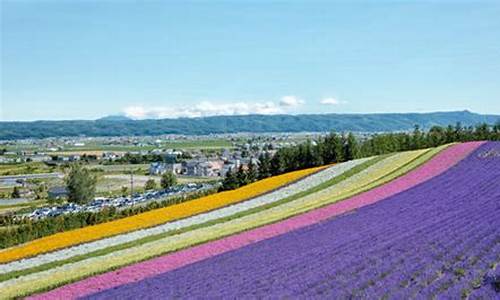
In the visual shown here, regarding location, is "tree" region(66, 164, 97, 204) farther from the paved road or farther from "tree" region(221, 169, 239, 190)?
the paved road

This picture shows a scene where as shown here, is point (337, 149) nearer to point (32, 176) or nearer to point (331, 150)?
point (331, 150)

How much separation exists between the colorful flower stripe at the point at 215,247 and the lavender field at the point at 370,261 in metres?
1.46

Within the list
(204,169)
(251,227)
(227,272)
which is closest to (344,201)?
(251,227)

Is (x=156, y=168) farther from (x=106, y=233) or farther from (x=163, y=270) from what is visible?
(x=163, y=270)

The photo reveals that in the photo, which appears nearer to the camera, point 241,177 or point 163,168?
point 241,177

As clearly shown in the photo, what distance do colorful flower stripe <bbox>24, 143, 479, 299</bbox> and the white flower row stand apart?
7.47 m

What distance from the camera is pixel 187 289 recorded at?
→ 1616 cm

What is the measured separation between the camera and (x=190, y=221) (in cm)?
3728

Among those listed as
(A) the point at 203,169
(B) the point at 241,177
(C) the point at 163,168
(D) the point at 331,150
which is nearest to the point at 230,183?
(B) the point at 241,177

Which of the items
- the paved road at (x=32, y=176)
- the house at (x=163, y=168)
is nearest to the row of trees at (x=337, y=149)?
the house at (x=163, y=168)

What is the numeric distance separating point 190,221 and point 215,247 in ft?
40.9

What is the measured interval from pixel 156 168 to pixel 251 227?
124967 millimetres

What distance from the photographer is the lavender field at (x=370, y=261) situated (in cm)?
1255

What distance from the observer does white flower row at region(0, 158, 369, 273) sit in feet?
94.5
